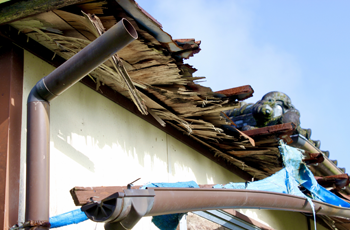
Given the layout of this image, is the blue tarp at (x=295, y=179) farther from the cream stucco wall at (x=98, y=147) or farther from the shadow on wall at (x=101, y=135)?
the shadow on wall at (x=101, y=135)

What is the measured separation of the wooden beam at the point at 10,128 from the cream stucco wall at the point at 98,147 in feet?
0.23

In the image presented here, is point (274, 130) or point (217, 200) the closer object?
point (217, 200)

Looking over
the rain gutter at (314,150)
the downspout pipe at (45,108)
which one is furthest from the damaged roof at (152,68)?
the rain gutter at (314,150)

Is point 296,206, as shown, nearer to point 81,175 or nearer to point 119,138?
point 119,138

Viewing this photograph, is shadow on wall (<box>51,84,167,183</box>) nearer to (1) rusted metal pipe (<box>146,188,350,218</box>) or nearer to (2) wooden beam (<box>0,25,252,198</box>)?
(2) wooden beam (<box>0,25,252,198</box>)

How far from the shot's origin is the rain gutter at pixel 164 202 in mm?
1967

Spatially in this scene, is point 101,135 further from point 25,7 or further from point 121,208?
point 121,208

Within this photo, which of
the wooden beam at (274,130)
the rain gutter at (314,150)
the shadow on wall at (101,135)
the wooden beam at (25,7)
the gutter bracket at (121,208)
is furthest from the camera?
the rain gutter at (314,150)

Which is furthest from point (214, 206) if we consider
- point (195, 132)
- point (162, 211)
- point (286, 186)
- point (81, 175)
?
point (195, 132)

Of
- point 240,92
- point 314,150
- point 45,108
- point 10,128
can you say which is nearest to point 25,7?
point 45,108

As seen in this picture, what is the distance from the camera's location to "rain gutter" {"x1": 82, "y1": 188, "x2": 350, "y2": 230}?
197 cm

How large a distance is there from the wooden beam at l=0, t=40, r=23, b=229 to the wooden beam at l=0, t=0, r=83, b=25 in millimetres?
309

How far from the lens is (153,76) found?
11.6ft

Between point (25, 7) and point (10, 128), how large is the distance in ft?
2.60
